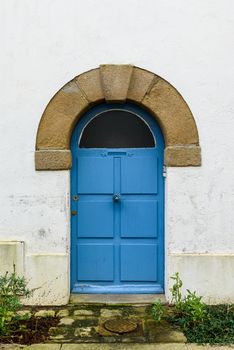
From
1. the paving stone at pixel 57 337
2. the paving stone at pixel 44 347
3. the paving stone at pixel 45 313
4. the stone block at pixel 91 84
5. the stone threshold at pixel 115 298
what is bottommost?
the paving stone at pixel 44 347

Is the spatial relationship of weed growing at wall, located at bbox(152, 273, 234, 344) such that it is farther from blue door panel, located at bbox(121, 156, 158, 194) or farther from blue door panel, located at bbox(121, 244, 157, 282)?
blue door panel, located at bbox(121, 156, 158, 194)

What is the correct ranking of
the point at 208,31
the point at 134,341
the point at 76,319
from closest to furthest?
the point at 134,341, the point at 76,319, the point at 208,31

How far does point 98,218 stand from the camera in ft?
18.6

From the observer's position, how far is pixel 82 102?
214 inches

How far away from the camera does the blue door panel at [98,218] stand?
18.6ft

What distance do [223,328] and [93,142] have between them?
2.63 meters

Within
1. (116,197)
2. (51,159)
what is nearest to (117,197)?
(116,197)

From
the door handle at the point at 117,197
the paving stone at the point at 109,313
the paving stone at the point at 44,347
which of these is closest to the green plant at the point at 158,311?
the paving stone at the point at 109,313

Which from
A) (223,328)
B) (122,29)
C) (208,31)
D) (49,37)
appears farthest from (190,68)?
(223,328)

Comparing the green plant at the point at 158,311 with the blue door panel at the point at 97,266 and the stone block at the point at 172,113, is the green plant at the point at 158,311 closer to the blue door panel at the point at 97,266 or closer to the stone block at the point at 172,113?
the blue door panel at the point at 97,266

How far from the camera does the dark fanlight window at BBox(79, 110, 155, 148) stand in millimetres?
5695

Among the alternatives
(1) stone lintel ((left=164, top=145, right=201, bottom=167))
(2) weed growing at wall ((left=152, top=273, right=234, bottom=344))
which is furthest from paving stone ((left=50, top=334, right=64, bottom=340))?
(1) stone lintel ((left=164, top=145, right=201, bottom=167))

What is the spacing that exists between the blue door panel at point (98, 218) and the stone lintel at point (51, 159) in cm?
59

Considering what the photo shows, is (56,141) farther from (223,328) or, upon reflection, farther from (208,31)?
(223,328)
